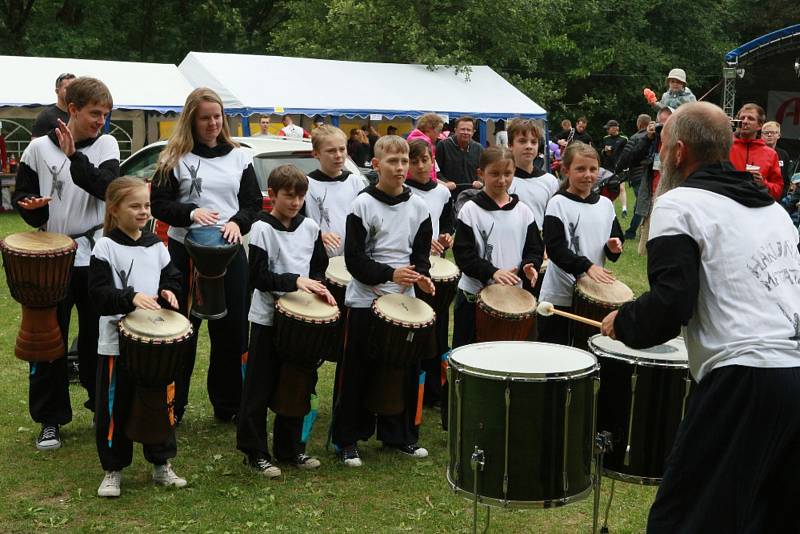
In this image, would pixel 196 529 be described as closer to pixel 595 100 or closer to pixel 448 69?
pixel 448 69

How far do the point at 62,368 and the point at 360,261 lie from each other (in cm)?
188

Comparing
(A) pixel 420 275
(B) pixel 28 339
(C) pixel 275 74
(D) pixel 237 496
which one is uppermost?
(C) pixel 275 74

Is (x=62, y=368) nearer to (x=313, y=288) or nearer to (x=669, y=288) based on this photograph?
(x=313, y=288)

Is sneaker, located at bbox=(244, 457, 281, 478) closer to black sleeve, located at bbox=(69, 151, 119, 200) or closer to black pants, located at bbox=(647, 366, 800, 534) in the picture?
black sleeve, located at bbox=(69, 151, 119, 200)

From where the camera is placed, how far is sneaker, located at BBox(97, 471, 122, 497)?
4922 millimetres

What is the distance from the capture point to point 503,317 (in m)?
5.41

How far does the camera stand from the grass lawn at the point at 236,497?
4672 millimetres

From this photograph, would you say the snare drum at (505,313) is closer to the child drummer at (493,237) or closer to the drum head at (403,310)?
the child drummer at (493,237)

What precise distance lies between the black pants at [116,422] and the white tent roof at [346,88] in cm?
1386

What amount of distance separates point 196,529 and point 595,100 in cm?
3263

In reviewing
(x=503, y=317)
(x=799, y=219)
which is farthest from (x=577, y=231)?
(x=799, y=219)

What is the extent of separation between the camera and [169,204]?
5.39m

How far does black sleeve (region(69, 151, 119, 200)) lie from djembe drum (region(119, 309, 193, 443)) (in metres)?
0.90

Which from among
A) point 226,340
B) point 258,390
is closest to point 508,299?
point 258,390
